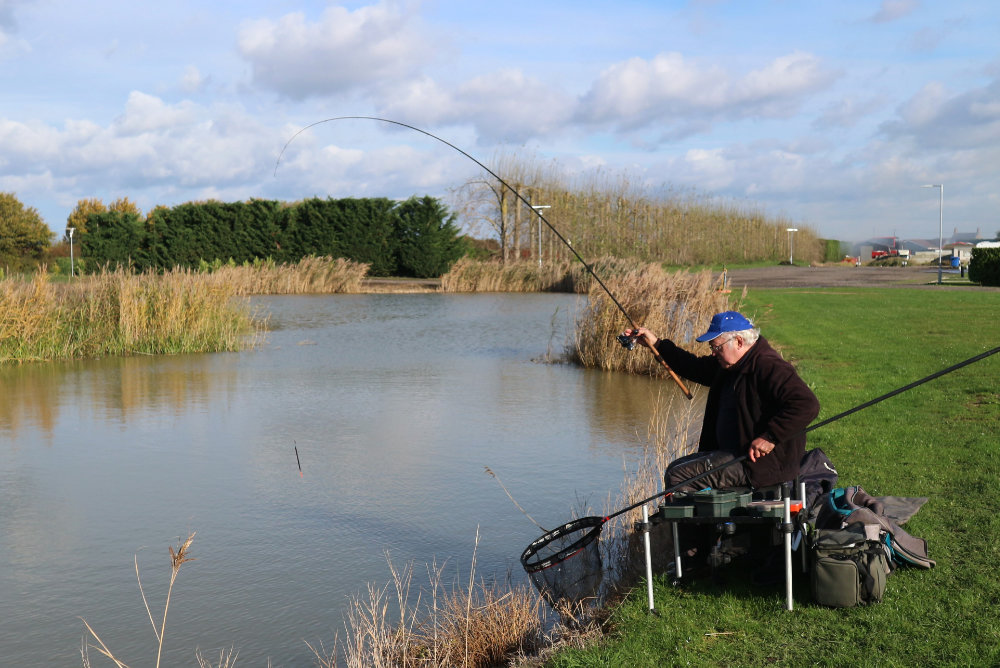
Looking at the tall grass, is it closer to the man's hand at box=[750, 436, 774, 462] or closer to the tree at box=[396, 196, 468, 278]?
the tree at box=[396, 196, 468, 278]

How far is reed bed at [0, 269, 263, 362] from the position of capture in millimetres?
15773

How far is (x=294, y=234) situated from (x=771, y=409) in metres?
38.6

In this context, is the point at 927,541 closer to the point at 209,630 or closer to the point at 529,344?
the point at 209,630

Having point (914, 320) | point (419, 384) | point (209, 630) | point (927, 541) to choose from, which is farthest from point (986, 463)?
point (914, 320)

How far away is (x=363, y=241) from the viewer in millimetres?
41938

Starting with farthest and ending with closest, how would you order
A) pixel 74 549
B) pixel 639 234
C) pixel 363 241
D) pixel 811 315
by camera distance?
pixel 639 234, pixel 363 241, pixel 811 315, pixel 74 549

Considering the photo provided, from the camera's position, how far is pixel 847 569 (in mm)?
4383

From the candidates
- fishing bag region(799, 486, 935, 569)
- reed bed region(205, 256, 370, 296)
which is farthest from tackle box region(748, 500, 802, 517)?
reed bed region(205, 256, 370, 296)

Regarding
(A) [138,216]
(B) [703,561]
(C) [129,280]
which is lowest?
(B) [703,561]

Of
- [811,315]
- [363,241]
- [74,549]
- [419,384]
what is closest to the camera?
[74,549]

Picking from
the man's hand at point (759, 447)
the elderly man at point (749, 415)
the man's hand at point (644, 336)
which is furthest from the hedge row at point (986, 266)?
the man's hand at point (759, 447)

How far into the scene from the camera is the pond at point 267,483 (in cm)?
533

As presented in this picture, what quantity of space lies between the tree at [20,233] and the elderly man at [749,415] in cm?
5004

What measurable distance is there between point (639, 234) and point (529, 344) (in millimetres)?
31999
